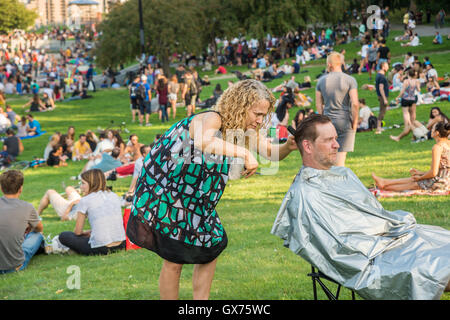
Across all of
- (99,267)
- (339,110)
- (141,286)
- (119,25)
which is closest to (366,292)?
(141,286)

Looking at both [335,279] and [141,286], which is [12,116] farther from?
[335,279]

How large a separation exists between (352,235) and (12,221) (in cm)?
468

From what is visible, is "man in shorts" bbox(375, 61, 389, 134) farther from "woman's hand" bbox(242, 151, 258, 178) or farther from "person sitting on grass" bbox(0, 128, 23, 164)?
"woman's hand" bbox(242, 151, 258, 178)

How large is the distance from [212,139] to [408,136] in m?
12.8

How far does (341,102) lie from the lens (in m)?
8.18

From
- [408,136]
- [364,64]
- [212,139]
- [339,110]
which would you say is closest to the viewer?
[212,139]

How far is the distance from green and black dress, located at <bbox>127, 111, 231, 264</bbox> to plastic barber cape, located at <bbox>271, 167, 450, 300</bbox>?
613mm

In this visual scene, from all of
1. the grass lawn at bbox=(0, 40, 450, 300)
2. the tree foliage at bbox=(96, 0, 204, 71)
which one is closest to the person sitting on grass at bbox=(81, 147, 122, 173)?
the grass lawn at bbox=(0, 40, 450, 300)

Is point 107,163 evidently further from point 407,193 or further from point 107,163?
point 407,193

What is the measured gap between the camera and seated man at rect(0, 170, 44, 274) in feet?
22.9

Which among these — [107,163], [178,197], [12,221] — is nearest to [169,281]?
[178,197]

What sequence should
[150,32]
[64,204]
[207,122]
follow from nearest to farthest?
[207,122], [64,204], [150,32]

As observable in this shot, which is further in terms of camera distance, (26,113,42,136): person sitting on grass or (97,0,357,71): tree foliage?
(97,0,357,71): tree foliage

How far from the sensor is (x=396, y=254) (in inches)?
153
